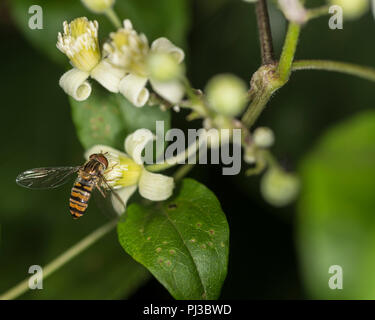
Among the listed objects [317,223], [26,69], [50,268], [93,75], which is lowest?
[50,268]

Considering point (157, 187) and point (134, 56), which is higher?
point (134, 56)

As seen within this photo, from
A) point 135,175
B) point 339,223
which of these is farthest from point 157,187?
point 339,223

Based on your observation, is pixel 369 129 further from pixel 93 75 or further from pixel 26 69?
pixel 26 69

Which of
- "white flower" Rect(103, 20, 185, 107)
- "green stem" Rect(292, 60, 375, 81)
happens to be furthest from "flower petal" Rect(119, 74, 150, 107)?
"green stem" Rect(292, 60, 375, 81)

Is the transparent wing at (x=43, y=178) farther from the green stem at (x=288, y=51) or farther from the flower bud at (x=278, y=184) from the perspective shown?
the green stem at (x=288, y=51)

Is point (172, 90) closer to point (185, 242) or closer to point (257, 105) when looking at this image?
point (257, 105)

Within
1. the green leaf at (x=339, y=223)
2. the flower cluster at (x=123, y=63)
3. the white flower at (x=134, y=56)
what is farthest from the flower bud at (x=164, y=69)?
the green leaf at (x=339, y=223)

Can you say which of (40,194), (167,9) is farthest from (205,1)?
(40,194)

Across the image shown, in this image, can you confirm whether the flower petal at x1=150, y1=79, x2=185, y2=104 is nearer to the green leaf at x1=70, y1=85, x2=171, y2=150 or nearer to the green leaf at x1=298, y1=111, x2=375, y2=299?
the green leaf at x1=70, y1=85, x2=171, y2=150
